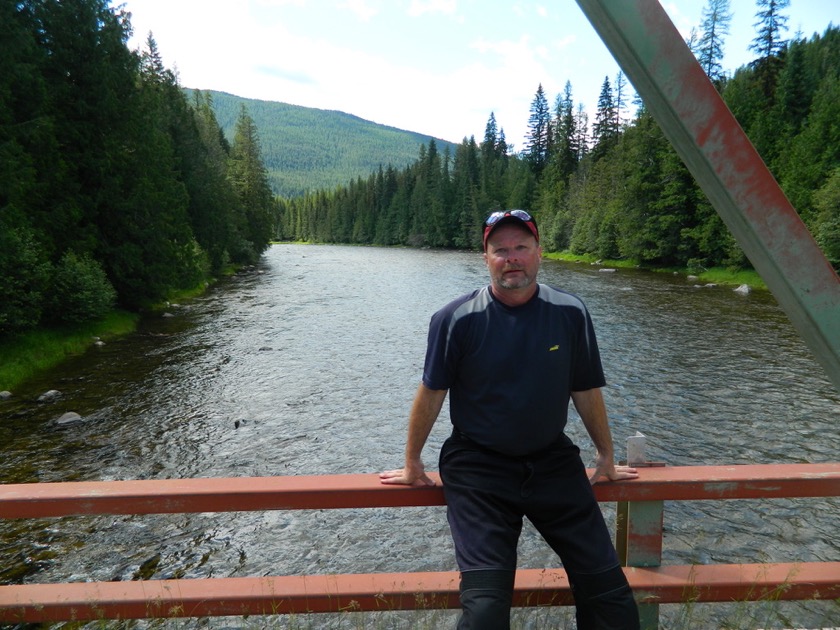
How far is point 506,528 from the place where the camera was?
2824mm

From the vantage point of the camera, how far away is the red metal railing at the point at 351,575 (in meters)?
2.92

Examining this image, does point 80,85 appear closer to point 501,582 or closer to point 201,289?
point 201,289

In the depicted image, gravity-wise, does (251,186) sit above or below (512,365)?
above

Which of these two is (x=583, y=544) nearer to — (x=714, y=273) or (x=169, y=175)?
(x=169, y=175)

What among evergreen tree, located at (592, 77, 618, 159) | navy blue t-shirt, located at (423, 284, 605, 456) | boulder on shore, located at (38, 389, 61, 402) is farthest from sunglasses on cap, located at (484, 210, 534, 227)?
evergreen tree, located at (592, 77, 618, 159)

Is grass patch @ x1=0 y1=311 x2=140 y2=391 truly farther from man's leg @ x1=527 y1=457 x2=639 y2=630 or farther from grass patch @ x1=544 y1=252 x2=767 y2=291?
grass patch @ x1=544 y1=252 x2=767 y2=291

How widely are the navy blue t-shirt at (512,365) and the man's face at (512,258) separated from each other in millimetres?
108

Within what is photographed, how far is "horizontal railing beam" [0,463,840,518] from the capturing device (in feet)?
9.48

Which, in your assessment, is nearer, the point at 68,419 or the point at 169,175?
the point at 68,419

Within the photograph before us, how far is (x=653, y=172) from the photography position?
→ 160 feet

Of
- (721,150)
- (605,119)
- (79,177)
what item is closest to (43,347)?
(79,177)

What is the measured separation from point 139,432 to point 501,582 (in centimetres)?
1024

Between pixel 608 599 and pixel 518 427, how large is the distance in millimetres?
898

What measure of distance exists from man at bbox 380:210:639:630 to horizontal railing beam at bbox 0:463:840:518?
108 millimetres
